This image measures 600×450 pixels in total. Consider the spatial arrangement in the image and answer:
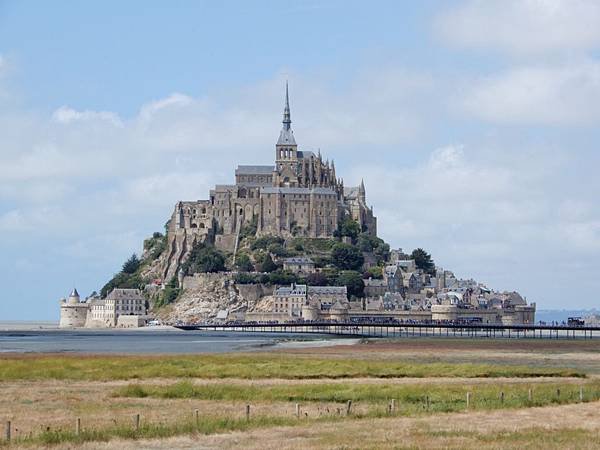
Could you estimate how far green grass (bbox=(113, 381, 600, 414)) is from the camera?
159ft

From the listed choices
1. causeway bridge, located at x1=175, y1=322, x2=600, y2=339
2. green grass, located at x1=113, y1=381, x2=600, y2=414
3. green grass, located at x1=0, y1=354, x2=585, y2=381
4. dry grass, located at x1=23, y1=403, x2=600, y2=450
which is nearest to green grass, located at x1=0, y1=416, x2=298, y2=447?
dry grass, located at x1=23, y1=403, x2=600, y2=450

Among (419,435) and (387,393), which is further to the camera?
(387,393)

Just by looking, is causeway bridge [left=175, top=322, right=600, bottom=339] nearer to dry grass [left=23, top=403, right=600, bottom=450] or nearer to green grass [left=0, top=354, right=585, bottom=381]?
green grass [left=0, top=354, right=585, bottom=381]

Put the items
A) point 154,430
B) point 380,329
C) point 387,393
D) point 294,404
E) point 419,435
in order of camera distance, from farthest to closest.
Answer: point 380,329
point 387,393
point 294,404
point 154,430
point 419,435

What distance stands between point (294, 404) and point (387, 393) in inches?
184

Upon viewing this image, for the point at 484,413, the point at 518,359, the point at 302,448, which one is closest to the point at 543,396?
the point at 484,413

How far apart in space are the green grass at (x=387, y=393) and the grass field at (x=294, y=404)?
0.08 meters

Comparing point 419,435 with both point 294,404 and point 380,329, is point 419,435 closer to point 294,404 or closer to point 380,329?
point 294,404

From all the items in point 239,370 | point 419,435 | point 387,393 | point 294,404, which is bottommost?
point 419,435

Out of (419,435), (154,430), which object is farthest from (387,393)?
(154,430)

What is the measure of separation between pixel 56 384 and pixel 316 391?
1281 centimetres

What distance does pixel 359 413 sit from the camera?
4488 cm

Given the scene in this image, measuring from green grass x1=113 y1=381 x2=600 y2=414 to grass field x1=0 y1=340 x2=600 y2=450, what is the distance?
81mm

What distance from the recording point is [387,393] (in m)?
51.7
